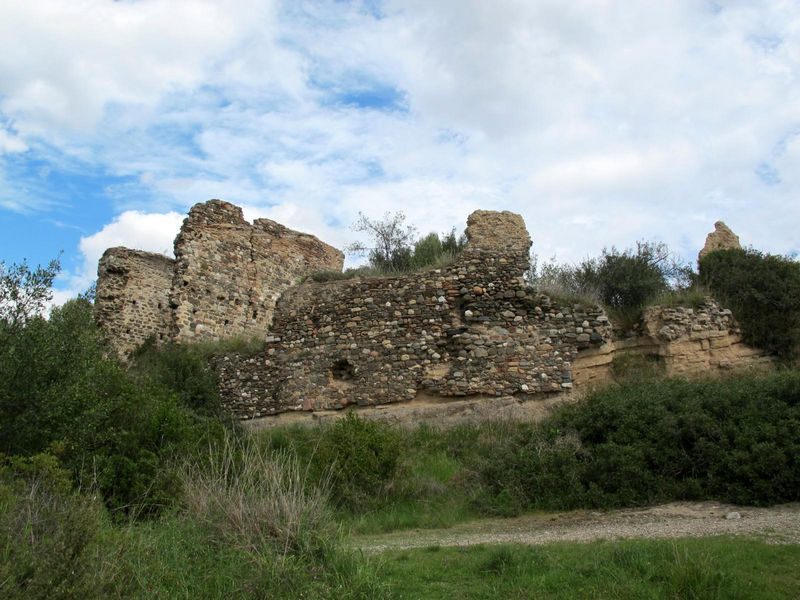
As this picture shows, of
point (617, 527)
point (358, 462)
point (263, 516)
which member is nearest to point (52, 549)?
point (263, 516)

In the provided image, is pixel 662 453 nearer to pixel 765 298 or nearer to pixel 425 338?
pixel 425 338

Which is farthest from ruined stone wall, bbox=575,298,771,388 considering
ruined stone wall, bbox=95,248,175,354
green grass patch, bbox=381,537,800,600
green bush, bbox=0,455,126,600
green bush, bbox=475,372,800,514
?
ruined stone wall, bbox=95,248,175,354

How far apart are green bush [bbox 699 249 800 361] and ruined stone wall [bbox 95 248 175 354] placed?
605 inches

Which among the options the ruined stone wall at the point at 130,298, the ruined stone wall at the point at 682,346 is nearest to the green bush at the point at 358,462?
the ruined stone wall at the point at 682,346

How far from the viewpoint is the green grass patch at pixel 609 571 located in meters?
6.05

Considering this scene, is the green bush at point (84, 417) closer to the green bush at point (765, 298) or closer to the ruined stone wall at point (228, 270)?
the ruined stone wall at point (228, 270)

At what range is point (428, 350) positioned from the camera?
15.1 metres

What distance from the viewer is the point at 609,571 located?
21.4ft

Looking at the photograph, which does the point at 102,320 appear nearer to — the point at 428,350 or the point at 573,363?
the point at 428,350

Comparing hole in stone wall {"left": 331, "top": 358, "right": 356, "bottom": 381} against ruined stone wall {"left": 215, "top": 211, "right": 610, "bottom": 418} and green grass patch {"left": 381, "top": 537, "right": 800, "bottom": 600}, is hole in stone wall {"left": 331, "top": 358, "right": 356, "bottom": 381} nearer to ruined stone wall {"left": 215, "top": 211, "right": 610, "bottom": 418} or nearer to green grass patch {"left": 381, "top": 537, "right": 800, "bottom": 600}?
ruined stone wall {"left": 215, "top": 211, "right": 610, "bottom": 418}

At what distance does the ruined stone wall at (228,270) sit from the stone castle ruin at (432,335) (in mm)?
45

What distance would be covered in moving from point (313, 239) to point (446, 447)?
10.1m

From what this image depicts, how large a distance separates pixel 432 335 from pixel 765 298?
787 centimetres

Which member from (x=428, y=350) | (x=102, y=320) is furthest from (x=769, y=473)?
(x=102, y=320)
